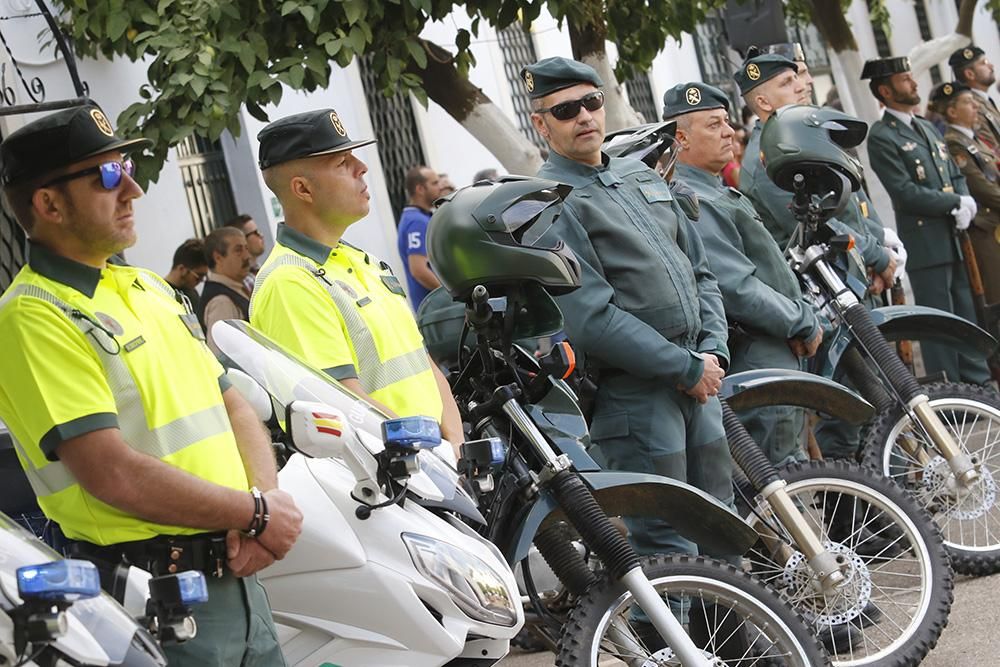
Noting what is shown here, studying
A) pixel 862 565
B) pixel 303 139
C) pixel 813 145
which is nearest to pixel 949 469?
pixel 862 565

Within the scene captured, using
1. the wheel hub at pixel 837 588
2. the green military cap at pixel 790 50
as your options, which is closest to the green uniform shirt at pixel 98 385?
the wheel hub at pixel 837 588

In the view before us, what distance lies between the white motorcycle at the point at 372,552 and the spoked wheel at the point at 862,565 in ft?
5.79

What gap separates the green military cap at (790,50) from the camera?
934cm

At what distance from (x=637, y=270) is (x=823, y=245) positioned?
181 centimetres

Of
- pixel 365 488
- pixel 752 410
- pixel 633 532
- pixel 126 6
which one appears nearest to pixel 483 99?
pixel 126 6

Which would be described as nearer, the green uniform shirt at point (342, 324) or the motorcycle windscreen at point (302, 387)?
the motorcycle windscreen at point (302, 387)

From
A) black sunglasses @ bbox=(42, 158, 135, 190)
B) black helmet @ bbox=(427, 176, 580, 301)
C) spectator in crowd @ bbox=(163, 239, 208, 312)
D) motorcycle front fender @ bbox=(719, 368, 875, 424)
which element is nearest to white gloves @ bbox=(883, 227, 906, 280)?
motorcycle front fender @ bbox=(719, 368, 875, 424)

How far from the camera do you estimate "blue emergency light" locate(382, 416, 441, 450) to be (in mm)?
3789

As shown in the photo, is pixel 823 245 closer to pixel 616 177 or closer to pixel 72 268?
pixel 616 177

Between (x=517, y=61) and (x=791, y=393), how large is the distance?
1106cm

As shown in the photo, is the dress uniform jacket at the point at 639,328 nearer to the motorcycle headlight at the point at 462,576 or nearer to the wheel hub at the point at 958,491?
the motorcycle headlight at the point at 462,576

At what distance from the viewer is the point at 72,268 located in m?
3.54

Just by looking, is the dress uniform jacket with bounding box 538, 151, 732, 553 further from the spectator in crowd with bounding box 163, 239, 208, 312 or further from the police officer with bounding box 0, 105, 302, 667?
the spectator in crowd with bounding box 163, 239, 208, 312

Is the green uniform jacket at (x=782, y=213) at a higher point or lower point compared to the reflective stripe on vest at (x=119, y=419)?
lower
